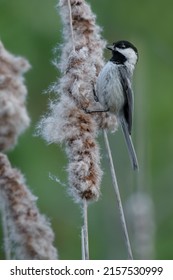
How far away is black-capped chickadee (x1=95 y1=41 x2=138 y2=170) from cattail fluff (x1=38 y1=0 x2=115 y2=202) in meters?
0.39

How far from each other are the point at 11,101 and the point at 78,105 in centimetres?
23

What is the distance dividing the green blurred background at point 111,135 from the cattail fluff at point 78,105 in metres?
0.55

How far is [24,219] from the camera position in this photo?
2334 millimetres

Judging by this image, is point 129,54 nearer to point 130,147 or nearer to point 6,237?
point 130,147

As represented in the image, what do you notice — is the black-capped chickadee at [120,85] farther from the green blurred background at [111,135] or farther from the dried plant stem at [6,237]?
the dried plant stem at [6,237]

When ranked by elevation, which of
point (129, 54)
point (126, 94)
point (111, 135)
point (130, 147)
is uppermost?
point (129, 54)

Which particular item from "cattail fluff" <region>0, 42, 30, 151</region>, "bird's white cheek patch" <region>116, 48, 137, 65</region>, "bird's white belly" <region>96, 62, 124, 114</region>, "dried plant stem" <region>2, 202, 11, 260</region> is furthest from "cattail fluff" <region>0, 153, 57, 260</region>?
"bird's white cheek patch" <region>116, 48, 137, 65</region>

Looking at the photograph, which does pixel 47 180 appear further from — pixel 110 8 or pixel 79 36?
pixel 79 36

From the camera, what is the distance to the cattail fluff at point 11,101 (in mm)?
2551

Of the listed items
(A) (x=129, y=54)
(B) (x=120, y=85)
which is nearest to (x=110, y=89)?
(B) (x=120, y=85)

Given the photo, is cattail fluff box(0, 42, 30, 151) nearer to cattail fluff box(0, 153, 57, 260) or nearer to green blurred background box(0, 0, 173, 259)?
cattail fluff box(0, 153, 57, 260)

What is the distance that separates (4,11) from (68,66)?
2420mm

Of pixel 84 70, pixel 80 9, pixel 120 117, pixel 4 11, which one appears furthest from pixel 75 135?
pixel 4 11
